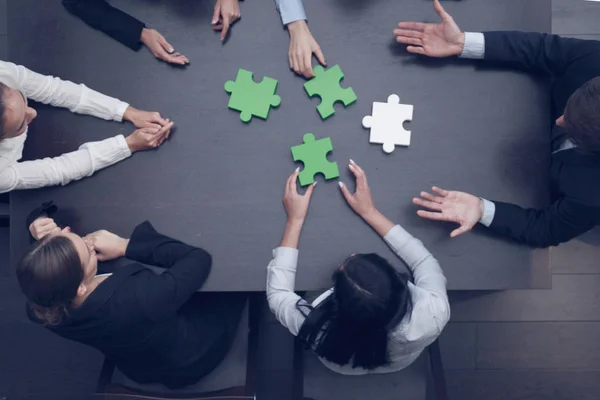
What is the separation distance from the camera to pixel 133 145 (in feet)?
5.36

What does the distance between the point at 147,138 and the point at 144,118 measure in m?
0.07

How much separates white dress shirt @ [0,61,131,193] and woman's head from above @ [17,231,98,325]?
24 centimetres

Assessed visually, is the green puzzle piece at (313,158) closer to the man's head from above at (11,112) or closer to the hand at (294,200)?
the hand at (294,200)

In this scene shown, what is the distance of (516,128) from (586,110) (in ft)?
0.69

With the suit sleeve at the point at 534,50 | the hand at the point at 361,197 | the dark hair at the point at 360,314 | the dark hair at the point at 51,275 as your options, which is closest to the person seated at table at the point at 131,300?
the dark hair at the point at 51,275

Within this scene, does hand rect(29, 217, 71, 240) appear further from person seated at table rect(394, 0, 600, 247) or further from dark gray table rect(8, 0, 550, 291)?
person seated at table rect(394, 0, 600, 247)

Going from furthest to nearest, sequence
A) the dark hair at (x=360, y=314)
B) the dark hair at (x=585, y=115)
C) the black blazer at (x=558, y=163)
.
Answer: the black blazer at (x=558, y=163), the dark hair at (x=585, y=115), the dark hair at (x=360, y=314)

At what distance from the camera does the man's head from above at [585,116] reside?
1483 mm

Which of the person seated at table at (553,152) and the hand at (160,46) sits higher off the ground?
the hand at (160,46)

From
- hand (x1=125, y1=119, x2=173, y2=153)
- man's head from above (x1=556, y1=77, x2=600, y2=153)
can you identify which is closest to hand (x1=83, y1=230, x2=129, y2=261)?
hand (x1=125, y1=119, x2=173, y2=153)

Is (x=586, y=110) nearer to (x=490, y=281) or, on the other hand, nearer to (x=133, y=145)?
(x=490, y=281)

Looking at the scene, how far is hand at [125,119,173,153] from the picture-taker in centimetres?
162

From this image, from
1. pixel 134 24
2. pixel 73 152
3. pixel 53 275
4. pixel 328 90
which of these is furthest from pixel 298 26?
pixel 53 275

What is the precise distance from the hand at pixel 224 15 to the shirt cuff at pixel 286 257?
672 mm
